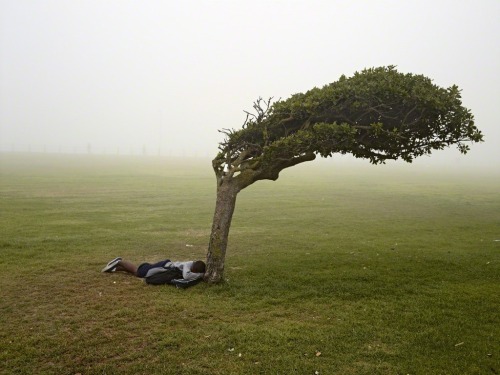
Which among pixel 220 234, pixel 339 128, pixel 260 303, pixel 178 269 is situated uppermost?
pixel 339 128

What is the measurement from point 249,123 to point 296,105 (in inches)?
72.6

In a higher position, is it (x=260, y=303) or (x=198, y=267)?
(x=198, y=267)

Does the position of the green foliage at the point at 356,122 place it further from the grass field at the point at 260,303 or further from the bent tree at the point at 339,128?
the grass field at the point at 260,303

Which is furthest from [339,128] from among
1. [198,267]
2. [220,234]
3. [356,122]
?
[198,267]

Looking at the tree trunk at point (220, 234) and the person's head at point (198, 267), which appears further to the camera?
the person's head at point (198, 267)

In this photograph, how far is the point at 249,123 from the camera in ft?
45.2

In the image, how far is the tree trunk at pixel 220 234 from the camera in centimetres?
1259

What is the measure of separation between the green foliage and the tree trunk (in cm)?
89

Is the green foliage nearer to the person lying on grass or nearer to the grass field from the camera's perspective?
the person lying on grass

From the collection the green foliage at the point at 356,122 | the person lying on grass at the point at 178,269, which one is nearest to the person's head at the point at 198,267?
the person lying on grass at the point at 178,269

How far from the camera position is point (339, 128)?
1252 centimetres

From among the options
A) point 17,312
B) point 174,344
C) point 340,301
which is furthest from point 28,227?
point 340,301

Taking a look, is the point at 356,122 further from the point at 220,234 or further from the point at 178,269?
the point at 178,269

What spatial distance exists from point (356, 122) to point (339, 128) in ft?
4.44
